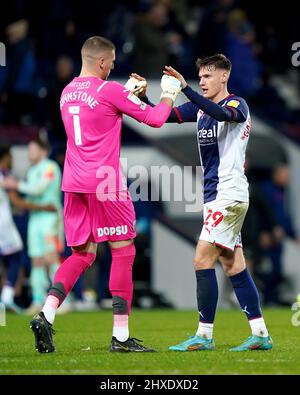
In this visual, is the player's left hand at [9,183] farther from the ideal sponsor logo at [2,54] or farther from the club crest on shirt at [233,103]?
the club crest on shirt at [233,103]

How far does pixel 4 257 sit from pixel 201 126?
295 inches

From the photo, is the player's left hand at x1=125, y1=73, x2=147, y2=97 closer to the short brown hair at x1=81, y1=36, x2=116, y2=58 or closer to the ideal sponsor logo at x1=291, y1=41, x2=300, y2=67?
the short brown hair at x1=81, y1=36, x2=116, y2=58

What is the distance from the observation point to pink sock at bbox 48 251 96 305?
870 centimetres

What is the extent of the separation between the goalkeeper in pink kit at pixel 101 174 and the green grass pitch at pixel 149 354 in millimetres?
444

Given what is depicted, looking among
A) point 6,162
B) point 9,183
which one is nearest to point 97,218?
point 9,183

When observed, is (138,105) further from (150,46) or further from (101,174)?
(150,46)

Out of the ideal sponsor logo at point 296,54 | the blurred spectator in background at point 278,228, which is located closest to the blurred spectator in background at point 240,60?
the ideal sponsor logo at point 296,54

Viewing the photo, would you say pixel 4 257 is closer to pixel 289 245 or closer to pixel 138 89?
pixel 289 245

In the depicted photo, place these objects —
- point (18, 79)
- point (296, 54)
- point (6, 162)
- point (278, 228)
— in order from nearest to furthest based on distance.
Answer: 1. point (6, 162)
2. point (278, 228)
3. point (18, 79)
4. point (296, 54)

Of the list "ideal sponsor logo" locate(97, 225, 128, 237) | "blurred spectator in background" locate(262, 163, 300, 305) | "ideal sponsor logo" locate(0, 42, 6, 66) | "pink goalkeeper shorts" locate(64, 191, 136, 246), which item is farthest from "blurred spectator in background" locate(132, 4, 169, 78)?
"ideal sponsor logo" locate(97, 225, 128, 237)

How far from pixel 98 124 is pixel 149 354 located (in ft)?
6.03

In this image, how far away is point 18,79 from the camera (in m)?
17.9

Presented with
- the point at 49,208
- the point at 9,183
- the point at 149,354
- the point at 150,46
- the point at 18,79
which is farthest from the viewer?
the point at 150,46

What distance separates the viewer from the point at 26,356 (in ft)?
27.3
